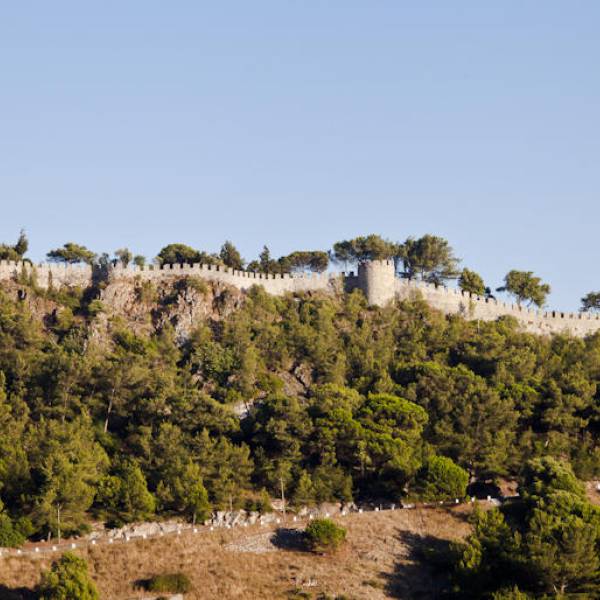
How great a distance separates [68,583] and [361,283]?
60458 mm

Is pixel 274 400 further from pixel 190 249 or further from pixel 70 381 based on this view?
pixel 190 249

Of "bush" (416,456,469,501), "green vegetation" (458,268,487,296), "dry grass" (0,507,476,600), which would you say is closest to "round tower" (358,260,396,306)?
"green vegetation" (458,268,487,296)

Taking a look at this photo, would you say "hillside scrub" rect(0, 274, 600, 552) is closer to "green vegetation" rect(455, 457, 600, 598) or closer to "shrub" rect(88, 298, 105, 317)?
"shrub" rect(88, 298, 105, 317)

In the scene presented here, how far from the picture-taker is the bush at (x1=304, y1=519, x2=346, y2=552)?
69.6 m

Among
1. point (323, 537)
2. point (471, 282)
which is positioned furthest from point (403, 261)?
point (323, 537)

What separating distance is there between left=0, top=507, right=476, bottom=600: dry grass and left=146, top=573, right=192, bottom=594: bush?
19.3 inches

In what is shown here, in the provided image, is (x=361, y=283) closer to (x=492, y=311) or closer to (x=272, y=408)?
(x=492, y=311)

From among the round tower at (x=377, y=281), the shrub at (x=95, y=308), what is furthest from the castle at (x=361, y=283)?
the shrub at (x=95, y=308)

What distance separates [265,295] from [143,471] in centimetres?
3425

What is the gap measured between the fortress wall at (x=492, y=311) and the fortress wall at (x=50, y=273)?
96.5ft

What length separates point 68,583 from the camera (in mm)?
59938

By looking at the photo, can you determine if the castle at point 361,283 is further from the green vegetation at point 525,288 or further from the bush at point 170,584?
the bush at point 170,584

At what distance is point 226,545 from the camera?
69.4 m

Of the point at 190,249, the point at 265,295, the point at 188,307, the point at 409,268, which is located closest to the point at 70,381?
the point at 188,307
